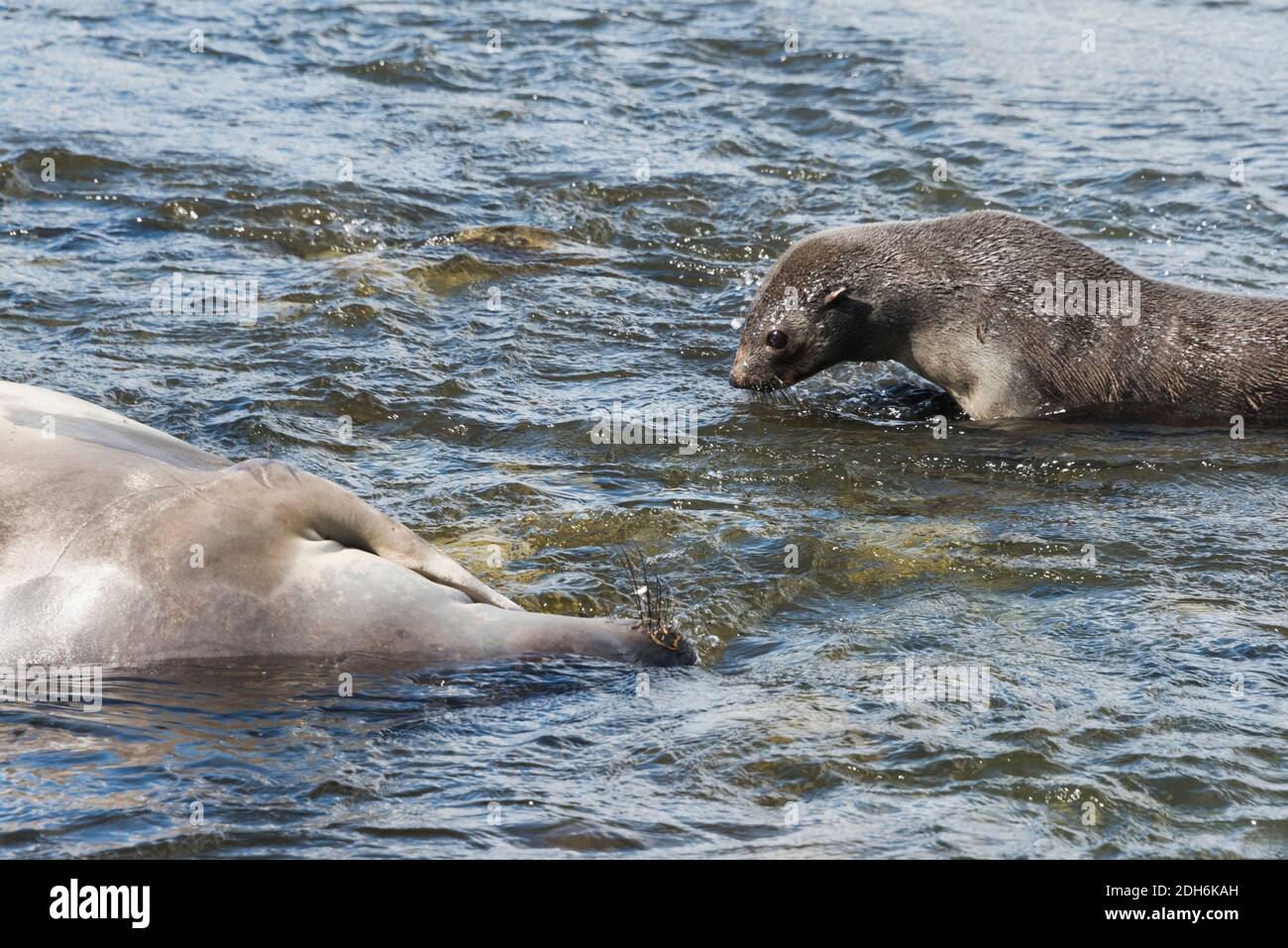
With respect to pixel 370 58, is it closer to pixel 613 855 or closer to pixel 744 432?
pixel 744 432

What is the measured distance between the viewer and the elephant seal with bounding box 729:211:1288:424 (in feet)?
29.2

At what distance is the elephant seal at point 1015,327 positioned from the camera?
891 centimetres

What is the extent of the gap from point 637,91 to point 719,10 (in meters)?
3.19

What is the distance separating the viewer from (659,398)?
9023mm

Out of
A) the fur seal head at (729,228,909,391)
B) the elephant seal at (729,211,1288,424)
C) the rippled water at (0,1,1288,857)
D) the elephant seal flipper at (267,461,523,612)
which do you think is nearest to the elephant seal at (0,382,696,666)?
the elephant seal flipper at (267,461,523,612)

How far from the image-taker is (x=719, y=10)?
18000 mm

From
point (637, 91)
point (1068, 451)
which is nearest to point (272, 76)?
point (637, 91)

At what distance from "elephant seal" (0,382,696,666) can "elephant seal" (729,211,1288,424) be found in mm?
4207

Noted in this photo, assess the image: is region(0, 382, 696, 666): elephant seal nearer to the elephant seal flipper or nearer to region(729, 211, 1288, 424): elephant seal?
the elephant seal flipper

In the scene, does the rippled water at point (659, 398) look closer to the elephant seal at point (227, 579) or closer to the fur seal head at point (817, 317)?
the elephant seal at point (227, 579)

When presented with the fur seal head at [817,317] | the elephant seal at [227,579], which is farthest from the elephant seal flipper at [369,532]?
the fur seal head at [817,317]

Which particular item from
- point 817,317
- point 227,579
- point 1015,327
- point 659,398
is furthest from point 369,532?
point 1015,327

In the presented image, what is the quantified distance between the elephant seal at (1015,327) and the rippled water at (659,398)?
30 centimetres

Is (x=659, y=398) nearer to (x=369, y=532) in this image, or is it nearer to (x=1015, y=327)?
(x=1015, y=327)
